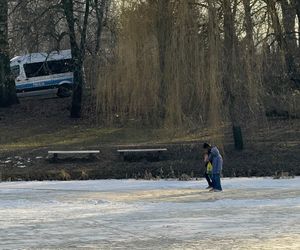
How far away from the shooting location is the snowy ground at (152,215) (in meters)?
11.4

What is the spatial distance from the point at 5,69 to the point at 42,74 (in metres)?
2.85

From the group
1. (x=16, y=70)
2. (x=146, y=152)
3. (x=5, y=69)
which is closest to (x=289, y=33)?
(x=146, y=152)

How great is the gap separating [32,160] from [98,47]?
715 cm

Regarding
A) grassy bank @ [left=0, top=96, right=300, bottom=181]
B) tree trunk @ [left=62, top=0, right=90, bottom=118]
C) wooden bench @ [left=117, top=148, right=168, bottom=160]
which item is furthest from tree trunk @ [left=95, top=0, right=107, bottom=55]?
wooden bench @ [left=117, top=148, right=168, bottom=160]

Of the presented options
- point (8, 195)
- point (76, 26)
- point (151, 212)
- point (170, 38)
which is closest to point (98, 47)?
point (76, 26)

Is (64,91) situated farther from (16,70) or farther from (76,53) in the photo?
(76,53)

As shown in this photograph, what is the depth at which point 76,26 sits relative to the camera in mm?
33625

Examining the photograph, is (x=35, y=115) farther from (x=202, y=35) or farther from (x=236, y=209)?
(x=236, y=209)

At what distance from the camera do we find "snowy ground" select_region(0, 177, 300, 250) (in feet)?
37.3

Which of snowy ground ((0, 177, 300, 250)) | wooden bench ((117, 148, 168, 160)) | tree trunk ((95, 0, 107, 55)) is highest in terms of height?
tree trunk ((95, 0, 107, 55))

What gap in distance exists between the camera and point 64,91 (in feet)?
124

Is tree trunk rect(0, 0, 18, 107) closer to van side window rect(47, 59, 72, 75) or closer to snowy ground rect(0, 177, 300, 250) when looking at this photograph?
van side window rect(47, 59, 72, 75)

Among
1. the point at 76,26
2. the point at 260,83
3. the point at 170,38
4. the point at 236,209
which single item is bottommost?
the point at 236,209

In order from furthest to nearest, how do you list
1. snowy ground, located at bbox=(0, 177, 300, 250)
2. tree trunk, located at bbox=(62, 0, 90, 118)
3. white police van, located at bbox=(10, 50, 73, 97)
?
white police van, located at bbox=(10, 50, 73, 97) < tree trunk, located at bbox=(62, 0, 90, 118) < snowy ground, located at bbox=(0, 177, 300, 250)
